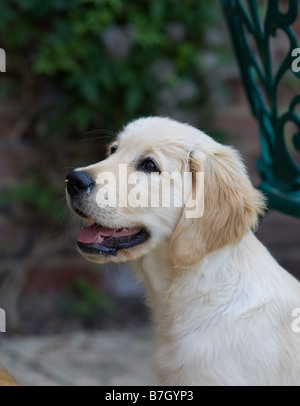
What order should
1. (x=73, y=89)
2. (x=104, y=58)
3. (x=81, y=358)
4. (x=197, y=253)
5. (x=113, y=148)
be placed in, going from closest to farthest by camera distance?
(x=197, y=253), (x=113, y=148), (x=81, y=358), (x=104, y=58), (x=73, y=89)

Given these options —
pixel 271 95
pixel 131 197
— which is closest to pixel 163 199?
pixel 131 197

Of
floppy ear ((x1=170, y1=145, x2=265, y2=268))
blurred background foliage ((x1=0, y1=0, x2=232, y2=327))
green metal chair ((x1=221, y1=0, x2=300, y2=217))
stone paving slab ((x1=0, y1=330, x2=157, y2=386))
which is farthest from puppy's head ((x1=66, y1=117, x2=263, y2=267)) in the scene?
blurred background foliage ((x1=0, y1=0, x2=232, y2=327))

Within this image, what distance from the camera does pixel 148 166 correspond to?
8.34 ft

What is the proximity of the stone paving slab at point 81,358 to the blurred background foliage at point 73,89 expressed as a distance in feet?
0.89

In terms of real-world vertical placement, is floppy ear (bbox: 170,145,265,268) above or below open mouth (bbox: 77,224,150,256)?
above

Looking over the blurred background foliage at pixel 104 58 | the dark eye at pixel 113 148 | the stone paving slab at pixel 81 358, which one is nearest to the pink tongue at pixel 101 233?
the dark eye at pixel 113 148

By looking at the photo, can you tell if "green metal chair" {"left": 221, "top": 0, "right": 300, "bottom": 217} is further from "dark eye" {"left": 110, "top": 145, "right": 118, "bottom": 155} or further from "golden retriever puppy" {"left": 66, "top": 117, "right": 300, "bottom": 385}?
"dark eye" {"left": 110, "top": 145, "right": 118, "bottom": 155}

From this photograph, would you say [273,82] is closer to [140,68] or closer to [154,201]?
[154,201]

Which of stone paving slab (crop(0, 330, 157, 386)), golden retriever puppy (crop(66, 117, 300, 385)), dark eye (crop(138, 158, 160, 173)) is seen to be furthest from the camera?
stone paving slab (crop(0, 330, 157, 386))

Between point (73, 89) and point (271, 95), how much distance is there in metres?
1.93

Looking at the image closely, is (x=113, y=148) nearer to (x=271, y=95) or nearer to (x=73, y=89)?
(x=271, y=95)

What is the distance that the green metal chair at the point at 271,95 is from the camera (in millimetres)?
2436

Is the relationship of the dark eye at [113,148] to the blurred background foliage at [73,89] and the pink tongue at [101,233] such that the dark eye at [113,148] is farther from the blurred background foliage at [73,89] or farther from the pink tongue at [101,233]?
the blurred background foliage at [73,89]

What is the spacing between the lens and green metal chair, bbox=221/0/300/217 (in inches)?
95.9
